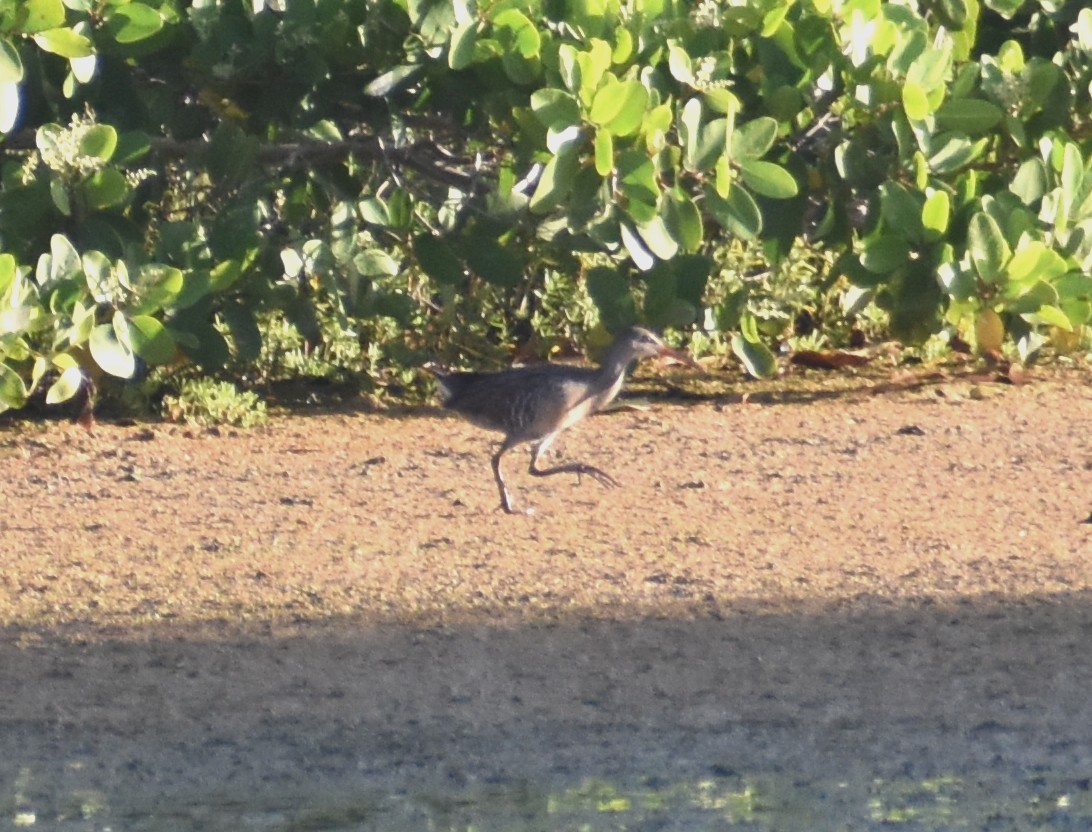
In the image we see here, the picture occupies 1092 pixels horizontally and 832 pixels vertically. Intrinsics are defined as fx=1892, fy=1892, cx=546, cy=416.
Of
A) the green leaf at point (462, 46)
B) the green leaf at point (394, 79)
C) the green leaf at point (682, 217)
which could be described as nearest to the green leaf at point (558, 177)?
the green leaf at point (682, 217)

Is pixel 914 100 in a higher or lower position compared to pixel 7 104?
higher

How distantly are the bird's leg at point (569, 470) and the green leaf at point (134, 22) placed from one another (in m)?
2.43

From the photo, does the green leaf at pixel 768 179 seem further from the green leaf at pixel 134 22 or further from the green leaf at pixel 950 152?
the green leaf at pixel 134 22

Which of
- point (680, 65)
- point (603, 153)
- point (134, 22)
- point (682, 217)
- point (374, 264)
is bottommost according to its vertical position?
point (374, 264)

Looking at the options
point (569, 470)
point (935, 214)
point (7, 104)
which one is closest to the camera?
point (7, 104)

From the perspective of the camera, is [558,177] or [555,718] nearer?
[555,718]

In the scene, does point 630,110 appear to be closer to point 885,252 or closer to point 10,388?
point 885,252

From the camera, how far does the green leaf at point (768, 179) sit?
7.43 meters

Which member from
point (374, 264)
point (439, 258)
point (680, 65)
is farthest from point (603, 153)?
point (374, 264)

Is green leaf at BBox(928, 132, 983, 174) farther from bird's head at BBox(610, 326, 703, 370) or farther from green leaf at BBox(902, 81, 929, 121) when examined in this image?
bird's head at BBox(610, 326, 703, 370)

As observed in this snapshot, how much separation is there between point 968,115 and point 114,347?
12.0ft

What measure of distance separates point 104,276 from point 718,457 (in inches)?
113

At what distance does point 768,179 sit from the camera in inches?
293

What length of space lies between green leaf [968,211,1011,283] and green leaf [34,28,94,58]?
3658mm
